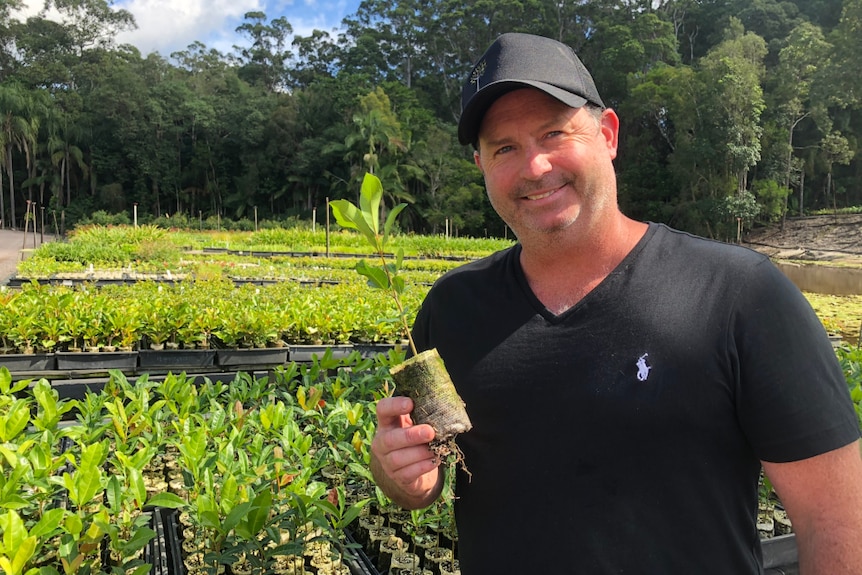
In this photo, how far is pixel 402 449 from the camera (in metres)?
1.18

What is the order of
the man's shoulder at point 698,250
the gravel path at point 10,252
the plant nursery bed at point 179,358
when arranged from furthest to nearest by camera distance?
1. the gravel path at point 10,252
2. the plant nursery bed at point 179,358
3. the man's shoulder at point 698,250

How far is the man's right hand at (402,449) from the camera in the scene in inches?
45.6

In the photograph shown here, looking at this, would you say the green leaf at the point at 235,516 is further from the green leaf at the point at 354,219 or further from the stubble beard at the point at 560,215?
the stubble beard at the point at 560,215

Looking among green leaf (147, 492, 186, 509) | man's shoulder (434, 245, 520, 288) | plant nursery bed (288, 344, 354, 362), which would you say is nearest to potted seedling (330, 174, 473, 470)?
man's shoulder (434, 245, 520, 288)

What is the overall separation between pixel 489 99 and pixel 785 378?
0.77 m

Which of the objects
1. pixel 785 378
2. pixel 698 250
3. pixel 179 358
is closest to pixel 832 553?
pixel 785 378

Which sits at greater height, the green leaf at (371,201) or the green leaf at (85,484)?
the green leaf at (371,201)

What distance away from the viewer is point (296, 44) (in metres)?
56.8

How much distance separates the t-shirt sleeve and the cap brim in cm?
50

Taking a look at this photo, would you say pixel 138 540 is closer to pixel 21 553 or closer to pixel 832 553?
pixel 21 553


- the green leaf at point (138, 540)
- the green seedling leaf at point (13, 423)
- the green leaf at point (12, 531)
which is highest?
the green seedling leaf at point (13, 423)

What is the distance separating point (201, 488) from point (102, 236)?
1807 cm

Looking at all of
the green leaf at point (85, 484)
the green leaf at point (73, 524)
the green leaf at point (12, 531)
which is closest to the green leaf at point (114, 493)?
the green leaf at point (85, 484)

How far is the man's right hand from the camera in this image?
116cm
